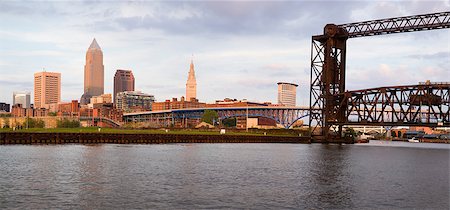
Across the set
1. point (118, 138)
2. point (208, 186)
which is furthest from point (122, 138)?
point (208, 186)

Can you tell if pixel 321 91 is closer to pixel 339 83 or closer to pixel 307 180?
pixel 339 83

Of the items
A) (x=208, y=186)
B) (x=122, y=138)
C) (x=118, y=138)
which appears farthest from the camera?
(x=122, y=138)

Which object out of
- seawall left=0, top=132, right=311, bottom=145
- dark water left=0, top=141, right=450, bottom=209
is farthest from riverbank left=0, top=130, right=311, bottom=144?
dark water left=0, top=141, right=450, bottom=209

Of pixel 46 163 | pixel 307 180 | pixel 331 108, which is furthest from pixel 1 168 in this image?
pixel 331 108

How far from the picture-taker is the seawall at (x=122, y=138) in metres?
85.6

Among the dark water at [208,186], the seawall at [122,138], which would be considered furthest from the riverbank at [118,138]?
the dark water at [208,186]

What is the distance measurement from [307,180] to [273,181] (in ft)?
10.3

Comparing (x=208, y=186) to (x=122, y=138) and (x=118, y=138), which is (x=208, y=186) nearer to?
(x=118, y=138)

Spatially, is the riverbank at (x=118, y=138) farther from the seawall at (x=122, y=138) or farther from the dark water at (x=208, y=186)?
the dark water at (x=208, y=186)

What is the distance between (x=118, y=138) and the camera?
100 m

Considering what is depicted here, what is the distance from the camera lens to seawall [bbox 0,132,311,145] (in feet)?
281

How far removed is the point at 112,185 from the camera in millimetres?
35344

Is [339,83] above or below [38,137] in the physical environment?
above

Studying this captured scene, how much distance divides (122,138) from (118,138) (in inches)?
37.4
